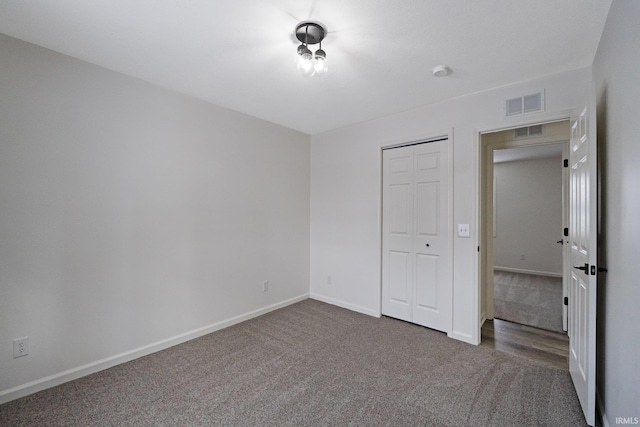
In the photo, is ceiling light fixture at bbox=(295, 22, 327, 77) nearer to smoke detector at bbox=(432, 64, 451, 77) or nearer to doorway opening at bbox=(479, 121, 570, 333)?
smoke detector at bbox=(432, 64, 451, 77)

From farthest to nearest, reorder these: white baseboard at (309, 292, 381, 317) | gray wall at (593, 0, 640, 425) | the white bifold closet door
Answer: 1. white baseboard at (309, 292, 381, 317)
2. the white bifold closet door
3. gray wall at (593, 0, 640, 425)

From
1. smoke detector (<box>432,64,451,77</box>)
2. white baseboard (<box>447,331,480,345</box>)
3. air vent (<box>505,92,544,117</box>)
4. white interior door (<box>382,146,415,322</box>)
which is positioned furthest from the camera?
white interior door (<box>382,146,415,322</box>)

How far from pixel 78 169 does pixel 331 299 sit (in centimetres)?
324

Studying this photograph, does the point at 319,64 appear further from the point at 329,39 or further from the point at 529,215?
the point at 529,215

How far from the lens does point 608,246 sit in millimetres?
1744

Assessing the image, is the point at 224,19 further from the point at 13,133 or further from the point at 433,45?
the point at 13,133

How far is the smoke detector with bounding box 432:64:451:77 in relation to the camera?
2363 mm

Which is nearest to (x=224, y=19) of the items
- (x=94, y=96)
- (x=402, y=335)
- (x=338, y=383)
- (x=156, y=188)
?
(x=94, y=96)

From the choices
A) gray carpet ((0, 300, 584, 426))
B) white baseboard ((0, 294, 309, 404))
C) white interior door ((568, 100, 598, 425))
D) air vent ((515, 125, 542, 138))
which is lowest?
gray carpet ((0, 300, 584, 426))

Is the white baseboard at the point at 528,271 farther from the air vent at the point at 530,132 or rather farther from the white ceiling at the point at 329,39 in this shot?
the white ceiling at the point at 329,39

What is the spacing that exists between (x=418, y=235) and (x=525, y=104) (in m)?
1.63

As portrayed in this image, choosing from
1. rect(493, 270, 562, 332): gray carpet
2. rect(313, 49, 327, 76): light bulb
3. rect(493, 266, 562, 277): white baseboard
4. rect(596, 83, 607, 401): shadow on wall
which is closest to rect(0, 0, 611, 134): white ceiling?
rect(313, 49, 327, 76): light bulb

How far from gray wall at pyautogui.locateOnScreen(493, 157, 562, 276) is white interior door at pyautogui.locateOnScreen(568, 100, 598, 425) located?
460 cm

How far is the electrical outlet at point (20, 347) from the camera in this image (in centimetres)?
204
